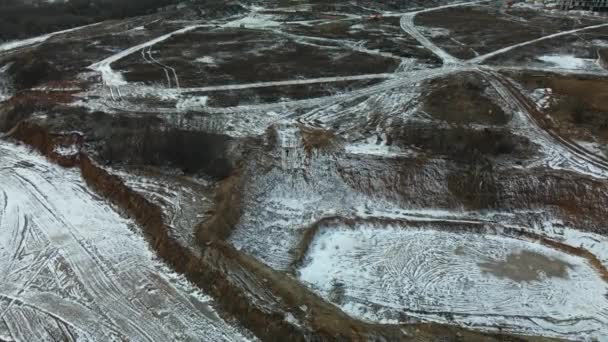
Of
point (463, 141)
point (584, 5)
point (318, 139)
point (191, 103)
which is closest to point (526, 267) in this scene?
point (463, 141)

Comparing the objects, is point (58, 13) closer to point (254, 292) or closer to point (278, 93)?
point (278, 93)

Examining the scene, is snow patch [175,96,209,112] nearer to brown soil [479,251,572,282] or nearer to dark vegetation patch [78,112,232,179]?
dark vegetation patch [78,112,232,179]

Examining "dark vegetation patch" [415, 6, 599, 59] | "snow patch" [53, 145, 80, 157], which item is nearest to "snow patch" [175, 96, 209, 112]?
"snow patch" [53, 145, 80, 157]

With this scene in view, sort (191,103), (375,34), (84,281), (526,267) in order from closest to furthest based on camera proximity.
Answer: (84,281), (526,267), (191,103), (375,34)

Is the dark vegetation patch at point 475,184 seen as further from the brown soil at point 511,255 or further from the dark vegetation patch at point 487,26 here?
the dark vegetation patch at point 487,26

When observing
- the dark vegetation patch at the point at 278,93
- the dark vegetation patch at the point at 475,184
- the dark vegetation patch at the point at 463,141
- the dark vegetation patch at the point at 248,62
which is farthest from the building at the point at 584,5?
the dark vegetation patch at the point at 475,184

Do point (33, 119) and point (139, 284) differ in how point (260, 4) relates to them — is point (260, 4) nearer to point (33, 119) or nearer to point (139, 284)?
point (33, 119)

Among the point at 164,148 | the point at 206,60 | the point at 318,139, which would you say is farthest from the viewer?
the point at 206,60

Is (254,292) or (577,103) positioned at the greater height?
(577,103)
